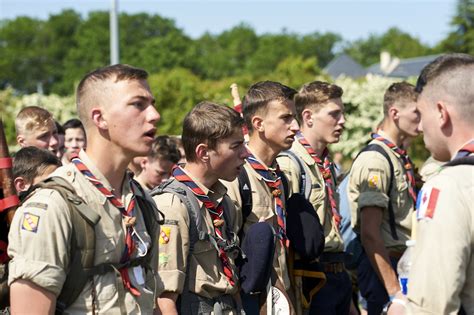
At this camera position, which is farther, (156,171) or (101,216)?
(156,171)

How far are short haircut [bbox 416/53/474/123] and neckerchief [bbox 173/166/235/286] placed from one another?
1993 millimetres

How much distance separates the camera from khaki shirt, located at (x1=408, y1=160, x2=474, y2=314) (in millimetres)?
3488

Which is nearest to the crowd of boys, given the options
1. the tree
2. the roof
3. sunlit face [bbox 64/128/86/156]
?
sunlit face [bbox 64/128/86/156]

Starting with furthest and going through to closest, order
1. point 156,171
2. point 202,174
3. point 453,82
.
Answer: point 156,171
point 202,174
point 453,82

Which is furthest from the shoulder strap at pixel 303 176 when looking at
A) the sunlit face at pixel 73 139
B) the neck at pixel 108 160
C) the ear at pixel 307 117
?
the sunlit face at pixel 73 139

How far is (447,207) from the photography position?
3539 mm

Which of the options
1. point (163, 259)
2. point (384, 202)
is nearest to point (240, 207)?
point (163, 259)

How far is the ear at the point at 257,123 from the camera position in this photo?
7.05 m

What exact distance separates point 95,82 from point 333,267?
3.77m

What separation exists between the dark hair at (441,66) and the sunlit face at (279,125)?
298 cm

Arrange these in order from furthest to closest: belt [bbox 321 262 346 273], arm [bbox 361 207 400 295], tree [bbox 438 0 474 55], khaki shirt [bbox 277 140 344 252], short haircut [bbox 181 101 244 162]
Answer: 1. tree [bbox 438 0 474 55]
2. arm [bbox 361 207 400 295]
3. belt [bbox 321 262 346 273]
4. khaki shirt [bbox 277 140 344 252]
5. short haircut [bbox 181 101 244 162]

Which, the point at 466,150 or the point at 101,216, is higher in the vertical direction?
the point at 466,150

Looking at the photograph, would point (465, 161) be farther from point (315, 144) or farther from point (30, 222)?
point (315, 144)

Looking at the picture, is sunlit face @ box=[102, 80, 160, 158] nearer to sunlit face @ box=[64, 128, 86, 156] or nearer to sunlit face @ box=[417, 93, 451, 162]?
sunlit face @ box=[417, 93, 451, 162]
